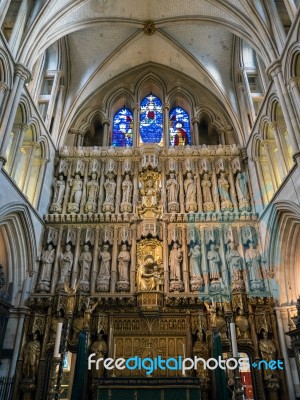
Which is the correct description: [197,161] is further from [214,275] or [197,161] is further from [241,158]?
[214,275]

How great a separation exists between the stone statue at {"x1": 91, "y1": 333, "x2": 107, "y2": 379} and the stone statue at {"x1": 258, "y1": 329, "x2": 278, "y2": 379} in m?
5.13

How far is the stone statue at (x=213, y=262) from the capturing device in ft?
42.2

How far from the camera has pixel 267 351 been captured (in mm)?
11227

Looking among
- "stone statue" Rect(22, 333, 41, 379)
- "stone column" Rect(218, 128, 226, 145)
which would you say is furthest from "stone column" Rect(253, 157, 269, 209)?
"stone statue" Rect(22, 333, 41, 379)

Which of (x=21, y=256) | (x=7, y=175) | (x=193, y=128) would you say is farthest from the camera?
(x=193, y=128)

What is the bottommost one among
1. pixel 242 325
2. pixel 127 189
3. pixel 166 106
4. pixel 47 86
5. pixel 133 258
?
pixel 242 325

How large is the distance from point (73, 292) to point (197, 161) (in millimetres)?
7878

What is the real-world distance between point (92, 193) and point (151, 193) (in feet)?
8.36

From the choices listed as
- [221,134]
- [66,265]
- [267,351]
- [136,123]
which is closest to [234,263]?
[267,351]

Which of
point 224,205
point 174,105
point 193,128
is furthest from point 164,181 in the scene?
point 174,105

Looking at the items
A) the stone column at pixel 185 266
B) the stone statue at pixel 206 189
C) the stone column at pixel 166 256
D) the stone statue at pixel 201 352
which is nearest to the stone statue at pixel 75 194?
the stone column at pixel 166 256

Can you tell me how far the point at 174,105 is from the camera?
1906 centimetres

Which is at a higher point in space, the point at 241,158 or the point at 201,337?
the point at 241,158

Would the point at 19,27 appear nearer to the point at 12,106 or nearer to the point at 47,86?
the point at 12,106
